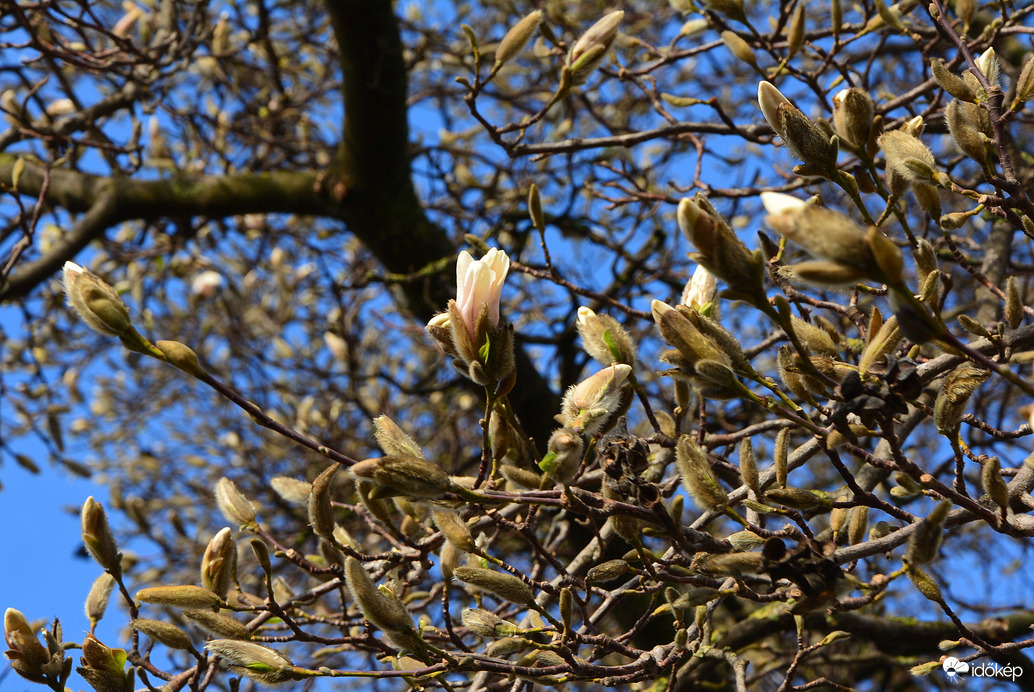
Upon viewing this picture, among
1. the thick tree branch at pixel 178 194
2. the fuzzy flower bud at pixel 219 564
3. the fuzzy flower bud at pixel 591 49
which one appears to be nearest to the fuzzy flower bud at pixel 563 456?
Answer: the fuzzy flower bud at pixel 219 564

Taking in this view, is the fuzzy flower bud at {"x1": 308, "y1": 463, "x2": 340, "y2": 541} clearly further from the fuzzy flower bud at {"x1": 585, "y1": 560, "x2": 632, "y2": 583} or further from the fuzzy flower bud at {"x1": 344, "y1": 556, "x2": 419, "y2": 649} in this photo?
the fuzzy flower bud at {"x1": 585, "y1": 560, "x2": 632, "y2": 583}

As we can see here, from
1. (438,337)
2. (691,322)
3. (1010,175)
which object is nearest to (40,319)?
(438,337)

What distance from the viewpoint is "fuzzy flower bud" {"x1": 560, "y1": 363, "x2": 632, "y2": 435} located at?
0.96 meters

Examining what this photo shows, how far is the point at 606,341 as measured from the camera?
112 centimetres

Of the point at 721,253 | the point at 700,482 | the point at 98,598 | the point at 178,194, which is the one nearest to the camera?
the point at 721,253

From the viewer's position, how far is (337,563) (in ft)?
4.72

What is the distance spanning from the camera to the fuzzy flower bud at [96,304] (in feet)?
3.46

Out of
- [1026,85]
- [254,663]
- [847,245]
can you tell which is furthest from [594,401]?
[1026,85]

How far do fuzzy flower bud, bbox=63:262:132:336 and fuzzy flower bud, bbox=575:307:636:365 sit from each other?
625 millimetres

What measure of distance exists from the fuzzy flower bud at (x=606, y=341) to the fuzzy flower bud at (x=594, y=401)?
10cm

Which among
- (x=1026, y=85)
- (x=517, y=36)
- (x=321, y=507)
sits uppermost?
(x=517, y=36)

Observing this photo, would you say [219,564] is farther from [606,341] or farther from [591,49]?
[591,49]

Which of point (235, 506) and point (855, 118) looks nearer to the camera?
point (855, 118)

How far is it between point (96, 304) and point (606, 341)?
69cm
